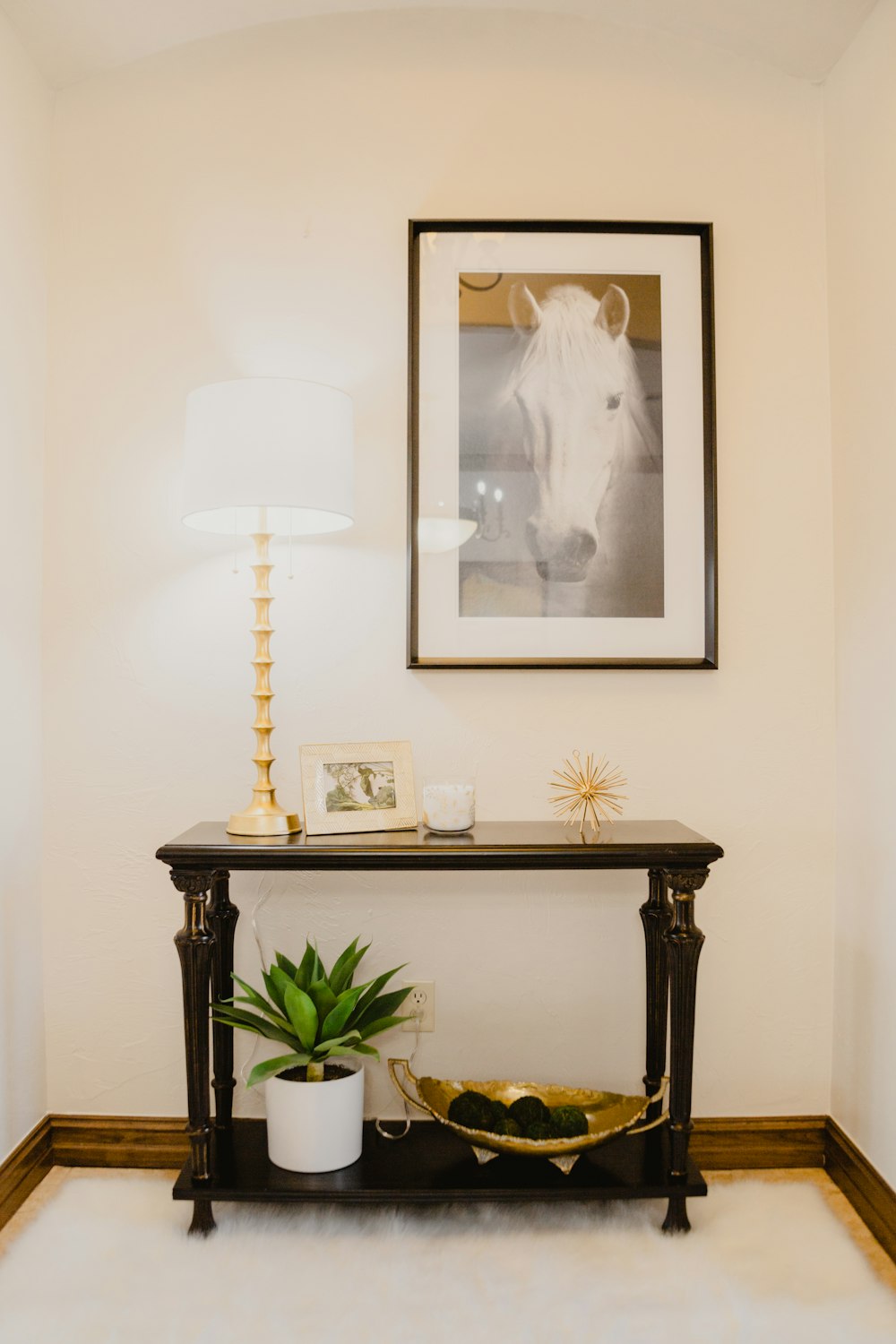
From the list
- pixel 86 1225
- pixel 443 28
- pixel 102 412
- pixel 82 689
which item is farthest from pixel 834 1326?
pixel 443 28

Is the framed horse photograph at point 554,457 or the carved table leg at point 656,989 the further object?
the framed horse photograph at point 554,457

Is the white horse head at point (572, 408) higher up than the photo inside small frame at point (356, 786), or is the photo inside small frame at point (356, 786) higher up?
the white horse head at point (572, 408)

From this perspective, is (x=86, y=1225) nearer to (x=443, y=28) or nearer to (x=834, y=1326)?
(x=834, y=1326)

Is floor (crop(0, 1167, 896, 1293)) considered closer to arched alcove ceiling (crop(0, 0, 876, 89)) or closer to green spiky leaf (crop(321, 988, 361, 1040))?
green spiky leaf (crop(321, 988, 361, 1040))

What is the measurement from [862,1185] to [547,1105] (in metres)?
0.61

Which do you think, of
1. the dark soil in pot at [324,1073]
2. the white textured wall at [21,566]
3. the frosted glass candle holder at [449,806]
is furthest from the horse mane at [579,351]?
the dark soil in pot at [324,1073]

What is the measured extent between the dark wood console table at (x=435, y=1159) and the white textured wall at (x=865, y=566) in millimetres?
386

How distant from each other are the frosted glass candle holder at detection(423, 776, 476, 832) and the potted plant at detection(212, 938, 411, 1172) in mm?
283

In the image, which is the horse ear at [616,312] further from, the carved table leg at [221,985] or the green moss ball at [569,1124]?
the green moss ball at [569,1124]

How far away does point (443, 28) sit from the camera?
6.64 feet

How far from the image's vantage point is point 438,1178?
1722 millimetres

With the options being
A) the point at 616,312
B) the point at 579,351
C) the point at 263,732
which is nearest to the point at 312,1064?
the point at 263,732

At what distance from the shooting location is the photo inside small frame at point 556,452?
1.99 metres

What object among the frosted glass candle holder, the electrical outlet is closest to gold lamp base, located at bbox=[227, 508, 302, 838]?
the frosted glass candle holder
